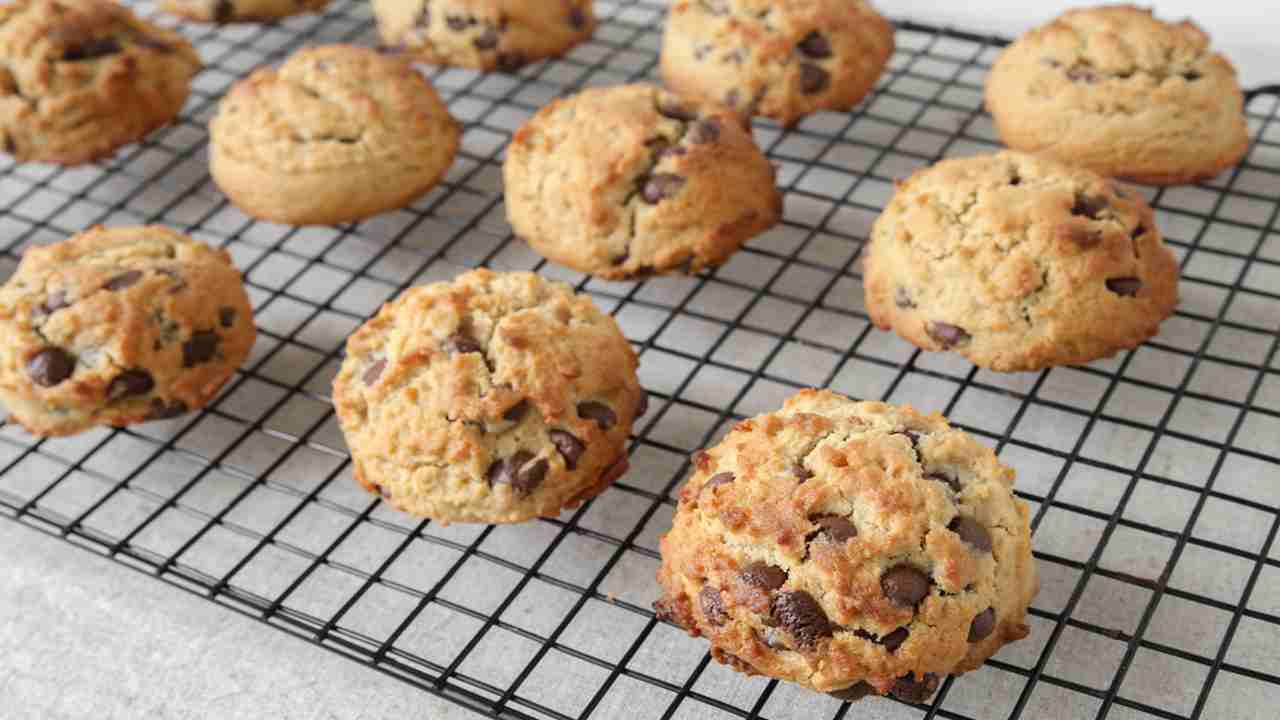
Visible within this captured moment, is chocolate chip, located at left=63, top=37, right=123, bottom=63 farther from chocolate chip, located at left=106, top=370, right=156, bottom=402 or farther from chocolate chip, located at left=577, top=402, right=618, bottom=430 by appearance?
chocolate chip, located at left=577, top=402, right=618, bottom=430

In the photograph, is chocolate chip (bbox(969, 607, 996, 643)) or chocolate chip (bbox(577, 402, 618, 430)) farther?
chocolate chip (bbox(577, 402, 618, 430))

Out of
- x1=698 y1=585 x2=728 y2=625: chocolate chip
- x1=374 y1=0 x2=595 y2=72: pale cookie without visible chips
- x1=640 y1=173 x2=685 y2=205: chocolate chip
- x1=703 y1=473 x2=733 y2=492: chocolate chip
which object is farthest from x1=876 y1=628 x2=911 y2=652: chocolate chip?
x1=374 y1=0 x2=595 y2=72: pale cookie without visible chips

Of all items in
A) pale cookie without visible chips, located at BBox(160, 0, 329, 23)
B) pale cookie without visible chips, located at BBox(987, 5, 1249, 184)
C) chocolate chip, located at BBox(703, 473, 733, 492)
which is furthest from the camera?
pale cookie without visible chips, located at BBox(160, 0, 329, 23)

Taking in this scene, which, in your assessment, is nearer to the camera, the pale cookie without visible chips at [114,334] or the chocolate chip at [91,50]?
the pale cookie without visible chips at [114,334]

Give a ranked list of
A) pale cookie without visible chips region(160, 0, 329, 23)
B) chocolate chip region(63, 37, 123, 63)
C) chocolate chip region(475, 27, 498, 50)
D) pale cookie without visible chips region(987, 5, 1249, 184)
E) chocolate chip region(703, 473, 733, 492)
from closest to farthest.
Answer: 1. chocolate chip region(703, 473, 733, 492)
2. pale cookie without visible chips region(987, 5, 1249, 184)
3. chocolate chip region(63, 37, 123, 63)
4. chocolate chip region(475, 27, 498, 50)
5. pale cookie without visible chips region(160, 0, 329, 23)

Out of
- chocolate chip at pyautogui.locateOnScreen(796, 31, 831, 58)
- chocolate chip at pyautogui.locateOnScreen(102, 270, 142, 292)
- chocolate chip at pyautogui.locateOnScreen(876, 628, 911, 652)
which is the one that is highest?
chocolate chip at pyautogui.locateOnScreen(102, 270, 142, 292)

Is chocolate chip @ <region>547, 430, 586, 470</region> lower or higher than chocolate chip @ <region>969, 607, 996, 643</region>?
higher

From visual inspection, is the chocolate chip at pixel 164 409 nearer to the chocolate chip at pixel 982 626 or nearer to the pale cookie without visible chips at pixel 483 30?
the pale cookie without visible chips at pixel 483 30

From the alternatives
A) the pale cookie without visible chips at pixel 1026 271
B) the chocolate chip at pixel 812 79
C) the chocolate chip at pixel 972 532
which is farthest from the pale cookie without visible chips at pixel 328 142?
the chocolate chip at pixel 972 532
